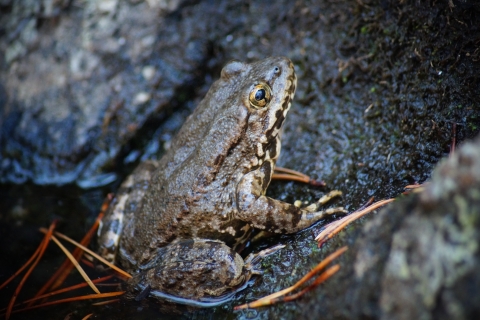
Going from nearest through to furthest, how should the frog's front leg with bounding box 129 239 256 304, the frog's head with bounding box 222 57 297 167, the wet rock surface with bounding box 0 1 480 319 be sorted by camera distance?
the wet rock surface with bounding box 0 1 480 319 → the frog's front leg with bounding box 129 239 256 304 → the frog's head with bounding box 222 57 297 167

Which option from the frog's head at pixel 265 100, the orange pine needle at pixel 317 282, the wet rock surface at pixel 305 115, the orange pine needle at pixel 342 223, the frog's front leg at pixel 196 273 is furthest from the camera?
the frog's head at pixel 265 100

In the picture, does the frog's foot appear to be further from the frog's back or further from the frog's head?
the frog's head

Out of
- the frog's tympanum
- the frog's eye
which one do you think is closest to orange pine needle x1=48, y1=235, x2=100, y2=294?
the frog's tympanum

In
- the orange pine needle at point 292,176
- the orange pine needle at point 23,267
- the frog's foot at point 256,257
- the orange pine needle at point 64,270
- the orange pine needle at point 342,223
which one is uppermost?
the orange pine needle at point 342,223

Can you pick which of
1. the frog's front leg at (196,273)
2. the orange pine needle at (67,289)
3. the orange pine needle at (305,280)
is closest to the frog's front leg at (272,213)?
the frog's front leg at (196,273)

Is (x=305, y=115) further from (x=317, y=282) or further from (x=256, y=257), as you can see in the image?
(x=317, y=282)

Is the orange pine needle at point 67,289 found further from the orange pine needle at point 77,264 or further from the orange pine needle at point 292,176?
the orange pine needle at point 292,176

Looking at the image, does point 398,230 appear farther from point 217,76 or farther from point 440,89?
point 217,76

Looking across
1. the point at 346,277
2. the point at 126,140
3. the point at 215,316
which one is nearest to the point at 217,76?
the point at 126,140
